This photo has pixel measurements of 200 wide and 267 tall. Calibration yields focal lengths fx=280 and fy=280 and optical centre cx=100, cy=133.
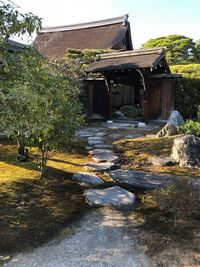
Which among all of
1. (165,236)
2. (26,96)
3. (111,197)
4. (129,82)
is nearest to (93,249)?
(165,236)

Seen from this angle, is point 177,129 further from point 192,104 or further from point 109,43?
point 109,43

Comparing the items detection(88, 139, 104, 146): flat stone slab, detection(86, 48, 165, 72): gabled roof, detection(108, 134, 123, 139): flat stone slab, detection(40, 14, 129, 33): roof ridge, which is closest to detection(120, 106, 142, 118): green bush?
detection(86, 48, 165, 72): gabled roof

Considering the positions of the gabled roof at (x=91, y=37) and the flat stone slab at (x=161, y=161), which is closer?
the flat stone slab at (x=161, y=161)

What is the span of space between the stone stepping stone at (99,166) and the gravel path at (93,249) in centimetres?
246

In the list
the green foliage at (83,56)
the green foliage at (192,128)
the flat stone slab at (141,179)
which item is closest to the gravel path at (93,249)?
the flat stone slab at (141,179)

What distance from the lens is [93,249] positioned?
3.55m

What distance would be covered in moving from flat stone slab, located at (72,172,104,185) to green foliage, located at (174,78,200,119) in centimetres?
1056

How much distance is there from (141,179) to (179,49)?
25615 millimetres

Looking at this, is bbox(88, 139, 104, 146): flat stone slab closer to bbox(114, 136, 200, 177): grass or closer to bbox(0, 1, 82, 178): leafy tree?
bbox(114, 136, 200, 177): grass

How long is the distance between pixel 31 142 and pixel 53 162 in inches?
59.4

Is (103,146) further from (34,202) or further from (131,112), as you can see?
(131,112)

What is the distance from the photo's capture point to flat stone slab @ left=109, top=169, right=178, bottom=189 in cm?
559

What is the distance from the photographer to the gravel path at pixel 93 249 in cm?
326

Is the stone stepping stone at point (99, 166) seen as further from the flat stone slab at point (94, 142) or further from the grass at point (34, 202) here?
the flat stone slab at point (94, 142)
